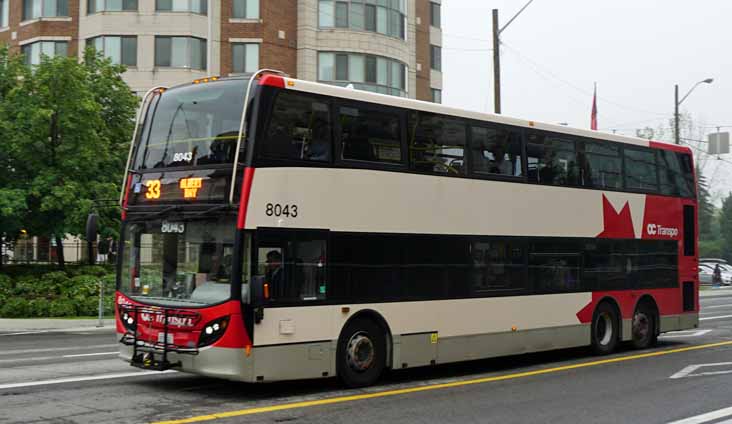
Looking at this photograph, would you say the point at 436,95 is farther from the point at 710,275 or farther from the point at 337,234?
the point at 337,234

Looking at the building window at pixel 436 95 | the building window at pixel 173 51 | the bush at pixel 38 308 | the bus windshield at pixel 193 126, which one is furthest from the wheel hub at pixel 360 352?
the building window at pixel 436 95

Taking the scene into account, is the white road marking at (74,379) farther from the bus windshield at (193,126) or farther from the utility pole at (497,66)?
the utility pole at (497,66)

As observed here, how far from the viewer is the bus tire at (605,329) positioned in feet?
53.4

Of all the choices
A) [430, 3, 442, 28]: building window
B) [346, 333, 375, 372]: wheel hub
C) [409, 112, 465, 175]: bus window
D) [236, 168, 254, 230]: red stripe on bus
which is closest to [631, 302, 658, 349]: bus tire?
[409, 112, 465, 175]: bus window

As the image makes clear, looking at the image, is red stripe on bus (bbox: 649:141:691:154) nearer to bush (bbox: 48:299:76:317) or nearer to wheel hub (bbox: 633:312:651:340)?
wheel hub (bbox: 633:312:651:340)

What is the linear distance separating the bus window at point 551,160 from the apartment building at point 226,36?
2833cm

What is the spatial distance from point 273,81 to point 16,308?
1970 centimetres

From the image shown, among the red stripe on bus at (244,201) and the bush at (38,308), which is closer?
the red stripe on bus at (244,201)

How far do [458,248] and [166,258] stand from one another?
15.4ft

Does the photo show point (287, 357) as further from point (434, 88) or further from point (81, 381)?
point (434, 88)

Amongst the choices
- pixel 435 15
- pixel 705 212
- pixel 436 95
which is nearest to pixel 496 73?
pixel 436 95

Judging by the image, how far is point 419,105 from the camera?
1289 cm

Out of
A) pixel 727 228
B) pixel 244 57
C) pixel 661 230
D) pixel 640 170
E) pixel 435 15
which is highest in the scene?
pixel 435 15

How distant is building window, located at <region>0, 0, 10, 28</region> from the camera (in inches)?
1817
